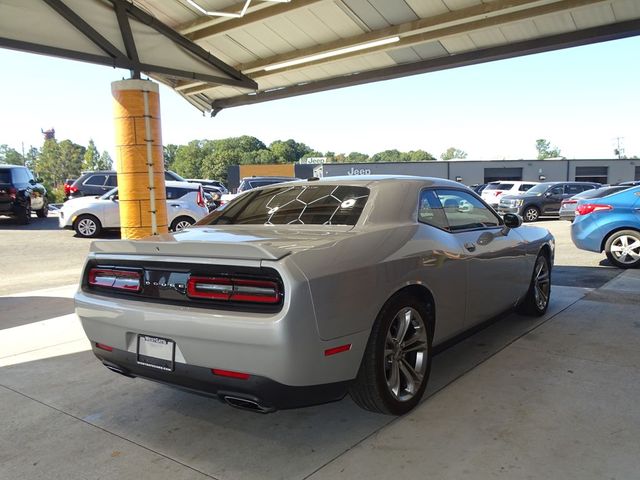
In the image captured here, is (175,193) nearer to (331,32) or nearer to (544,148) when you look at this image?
(331,32)

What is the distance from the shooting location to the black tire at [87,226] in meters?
13.8

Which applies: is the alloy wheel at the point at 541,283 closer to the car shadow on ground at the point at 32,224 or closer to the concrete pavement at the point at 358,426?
the concrete pavement at the point at 358,426

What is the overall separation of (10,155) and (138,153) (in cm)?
14000

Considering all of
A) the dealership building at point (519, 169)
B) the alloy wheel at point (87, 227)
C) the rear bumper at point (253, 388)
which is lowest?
the alloy wheel at point (87, 227)

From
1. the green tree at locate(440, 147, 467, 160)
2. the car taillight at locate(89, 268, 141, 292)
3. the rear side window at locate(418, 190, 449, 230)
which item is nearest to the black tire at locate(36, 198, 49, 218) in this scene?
the car taillight at locate(89, 268, 141, 292)

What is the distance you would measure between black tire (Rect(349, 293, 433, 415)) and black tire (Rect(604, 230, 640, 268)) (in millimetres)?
6392

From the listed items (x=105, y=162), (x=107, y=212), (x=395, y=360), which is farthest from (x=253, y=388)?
(x=105, y=162)

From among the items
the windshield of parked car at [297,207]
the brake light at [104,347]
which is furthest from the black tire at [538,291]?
the brake light at [104,347]

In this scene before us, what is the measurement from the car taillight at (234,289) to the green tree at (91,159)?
120170mm

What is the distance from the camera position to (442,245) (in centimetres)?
354

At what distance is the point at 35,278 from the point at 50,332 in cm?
393

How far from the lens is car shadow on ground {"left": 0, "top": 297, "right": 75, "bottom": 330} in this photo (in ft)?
18.5

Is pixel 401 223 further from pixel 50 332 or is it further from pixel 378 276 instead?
pixel 50 332

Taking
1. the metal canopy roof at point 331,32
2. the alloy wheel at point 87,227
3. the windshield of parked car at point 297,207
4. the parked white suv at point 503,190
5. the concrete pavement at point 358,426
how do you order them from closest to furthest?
the concrete pavement at point 358,426 → the windshield of parked car at point 297,207 → the metal canopy roof at point 331,32 → the alloy wheel at point 87,227 → the parked white suv at point 503,190
